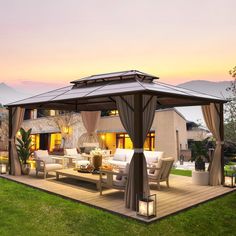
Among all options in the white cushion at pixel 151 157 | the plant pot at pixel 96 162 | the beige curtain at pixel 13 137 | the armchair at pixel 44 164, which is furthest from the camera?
the beige curtain at pixel 13 137

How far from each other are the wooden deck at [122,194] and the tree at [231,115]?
426cm

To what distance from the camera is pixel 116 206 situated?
271 inches

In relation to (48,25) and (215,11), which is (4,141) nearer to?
(48,25)

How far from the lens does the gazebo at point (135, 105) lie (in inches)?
264

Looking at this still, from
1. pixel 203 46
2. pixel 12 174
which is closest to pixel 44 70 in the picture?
pixel 203 46

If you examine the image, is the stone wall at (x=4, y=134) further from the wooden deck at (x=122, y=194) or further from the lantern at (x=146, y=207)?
the lantern at (x=146, y=207)

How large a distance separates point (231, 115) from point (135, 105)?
8594 mm

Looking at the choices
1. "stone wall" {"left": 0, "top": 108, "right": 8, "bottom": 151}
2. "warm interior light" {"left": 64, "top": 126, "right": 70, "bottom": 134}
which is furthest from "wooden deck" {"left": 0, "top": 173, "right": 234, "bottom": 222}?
"stone wall" {"left": 0, "top": 108, "right": 8, "bottom": 151}

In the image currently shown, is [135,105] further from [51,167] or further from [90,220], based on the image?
[51,167]

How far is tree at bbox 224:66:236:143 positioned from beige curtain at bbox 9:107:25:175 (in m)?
9.37

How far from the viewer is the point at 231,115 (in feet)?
45.0

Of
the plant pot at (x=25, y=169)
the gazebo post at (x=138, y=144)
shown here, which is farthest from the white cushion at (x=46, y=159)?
the gazebo post at (x=138, y=144)

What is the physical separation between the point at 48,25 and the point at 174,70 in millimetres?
17636

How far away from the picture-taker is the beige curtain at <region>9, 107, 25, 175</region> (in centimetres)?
1133
